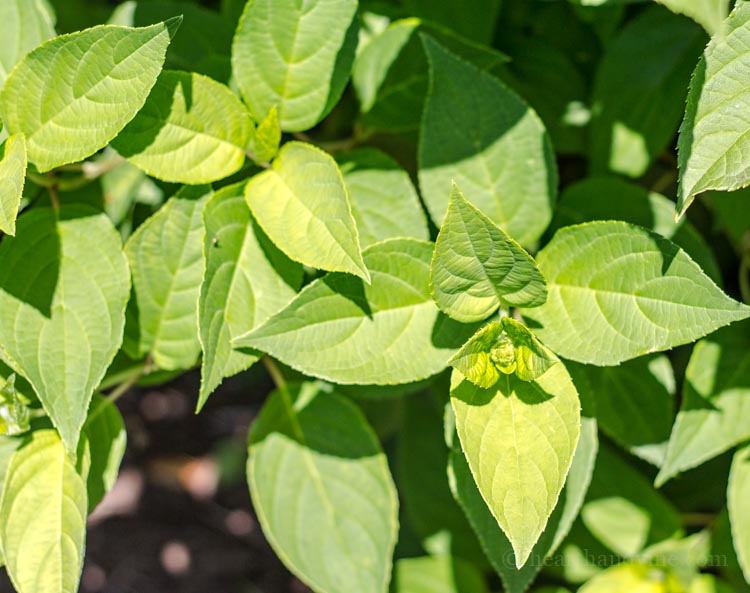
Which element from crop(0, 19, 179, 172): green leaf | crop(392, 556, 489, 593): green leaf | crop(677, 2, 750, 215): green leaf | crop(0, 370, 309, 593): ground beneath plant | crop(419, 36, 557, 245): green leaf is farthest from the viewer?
crop(0, 370, 309, 593): ground beneath plant

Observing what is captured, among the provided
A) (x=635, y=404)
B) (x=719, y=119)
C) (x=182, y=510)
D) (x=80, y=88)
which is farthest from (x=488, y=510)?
(x=182, y=510)

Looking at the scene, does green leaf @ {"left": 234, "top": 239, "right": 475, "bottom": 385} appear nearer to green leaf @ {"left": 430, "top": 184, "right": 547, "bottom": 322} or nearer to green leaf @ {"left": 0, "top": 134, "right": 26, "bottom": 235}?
green leaf @ {"left": 430, "top": 184, "right": 547, "bottom": 322}

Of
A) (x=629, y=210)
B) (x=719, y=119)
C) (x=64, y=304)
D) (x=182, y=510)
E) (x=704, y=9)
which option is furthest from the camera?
(x=182, y=510)

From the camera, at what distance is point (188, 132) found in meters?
1.36

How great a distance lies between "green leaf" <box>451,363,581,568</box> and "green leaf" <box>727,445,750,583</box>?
1.86 ft

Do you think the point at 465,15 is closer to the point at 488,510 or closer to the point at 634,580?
the point at 488,510

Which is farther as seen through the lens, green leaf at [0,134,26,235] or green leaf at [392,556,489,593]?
green leaf at [392,556,489,593]

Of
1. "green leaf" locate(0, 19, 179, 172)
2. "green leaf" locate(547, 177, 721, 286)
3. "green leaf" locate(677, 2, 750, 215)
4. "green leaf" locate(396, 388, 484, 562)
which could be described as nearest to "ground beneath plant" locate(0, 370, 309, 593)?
"green leaf" locate(396, 388, 484, 562)

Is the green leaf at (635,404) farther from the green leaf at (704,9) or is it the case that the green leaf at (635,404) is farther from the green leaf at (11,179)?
the green leaf at (11,179)

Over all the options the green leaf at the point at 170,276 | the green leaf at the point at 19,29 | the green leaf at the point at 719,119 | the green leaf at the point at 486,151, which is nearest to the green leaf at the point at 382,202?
the green leaf at the point at 486,151

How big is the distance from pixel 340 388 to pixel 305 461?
183mm

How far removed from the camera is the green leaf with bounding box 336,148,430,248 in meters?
1.50

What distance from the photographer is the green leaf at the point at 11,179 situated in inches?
44.8

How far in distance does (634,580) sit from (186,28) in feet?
5.19
